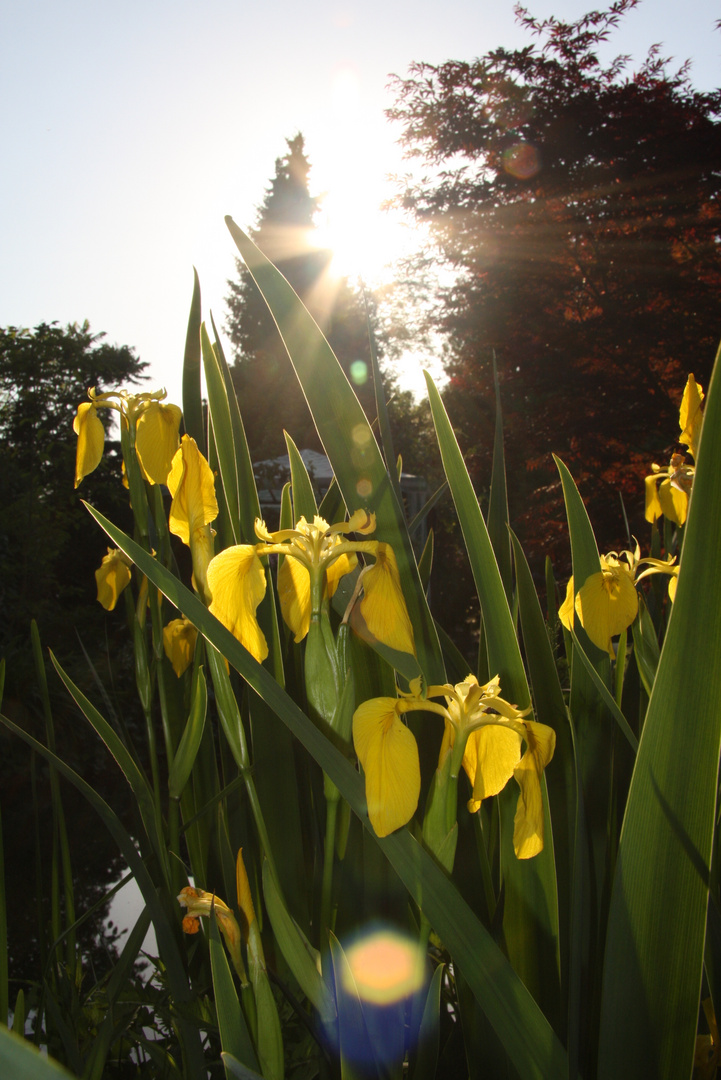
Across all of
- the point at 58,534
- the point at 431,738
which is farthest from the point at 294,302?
the point at 58,534

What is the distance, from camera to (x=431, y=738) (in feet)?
2.64

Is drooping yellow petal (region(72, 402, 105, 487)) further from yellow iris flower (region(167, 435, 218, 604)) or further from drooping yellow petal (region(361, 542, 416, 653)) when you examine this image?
drooping yellow petal (region(361, 542, 416, 653))

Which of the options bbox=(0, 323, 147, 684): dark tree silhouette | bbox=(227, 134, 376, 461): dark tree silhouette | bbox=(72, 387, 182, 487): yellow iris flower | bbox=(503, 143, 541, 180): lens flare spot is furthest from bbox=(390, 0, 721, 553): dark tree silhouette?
bbox=(227, 134, 376, 461): dark tree silhouette

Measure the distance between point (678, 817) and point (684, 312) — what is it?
441 centimetres

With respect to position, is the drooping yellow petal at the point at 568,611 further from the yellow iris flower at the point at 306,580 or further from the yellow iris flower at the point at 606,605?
the yellow iris flower at the point at 306,580

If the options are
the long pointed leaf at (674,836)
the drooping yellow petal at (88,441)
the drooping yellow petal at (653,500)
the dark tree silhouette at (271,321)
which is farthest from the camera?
the dark tree silhouette at (271,321)

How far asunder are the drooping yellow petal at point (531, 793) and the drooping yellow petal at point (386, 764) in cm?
10

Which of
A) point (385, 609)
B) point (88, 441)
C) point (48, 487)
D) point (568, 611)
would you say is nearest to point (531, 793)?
point (385, 609)

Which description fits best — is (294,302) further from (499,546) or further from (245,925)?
(245,925)

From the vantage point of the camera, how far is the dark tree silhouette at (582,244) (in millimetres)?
4168

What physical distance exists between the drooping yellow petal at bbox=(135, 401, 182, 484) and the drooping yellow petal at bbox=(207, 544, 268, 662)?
287mm

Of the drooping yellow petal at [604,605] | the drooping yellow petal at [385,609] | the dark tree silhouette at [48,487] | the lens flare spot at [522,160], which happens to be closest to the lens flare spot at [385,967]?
the drooping yellow petal at [385,609]

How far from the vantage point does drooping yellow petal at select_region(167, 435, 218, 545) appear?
0.62 m

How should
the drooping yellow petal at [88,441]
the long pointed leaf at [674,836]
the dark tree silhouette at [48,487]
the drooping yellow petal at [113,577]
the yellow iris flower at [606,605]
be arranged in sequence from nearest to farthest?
the long pointed leaf at [674,836]
the yellow iris flower at [606,605]
the drooping yellow petal at [88,441]
the drooping yellow petal at [113,577]
the dark tree silhouette at [48,487]
